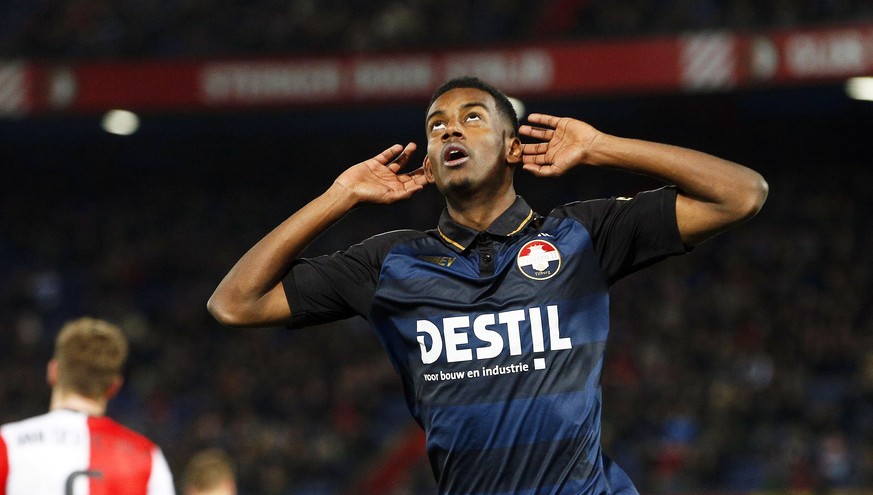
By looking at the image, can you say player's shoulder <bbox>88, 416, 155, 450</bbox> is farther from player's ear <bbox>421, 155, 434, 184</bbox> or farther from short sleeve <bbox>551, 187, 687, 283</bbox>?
short sleeve <bbox>551, 187, 687, 283</bbox>

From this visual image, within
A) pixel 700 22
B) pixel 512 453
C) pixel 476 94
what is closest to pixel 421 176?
pixel 476 94

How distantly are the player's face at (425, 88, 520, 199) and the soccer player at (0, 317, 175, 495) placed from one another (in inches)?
43.8

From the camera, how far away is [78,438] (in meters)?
3.65

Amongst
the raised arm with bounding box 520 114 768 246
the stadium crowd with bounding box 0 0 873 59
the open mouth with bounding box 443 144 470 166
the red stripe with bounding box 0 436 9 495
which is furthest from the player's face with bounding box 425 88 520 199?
the stadium crowd with bounding box 0 0 873 59

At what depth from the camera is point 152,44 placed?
51.2 ft

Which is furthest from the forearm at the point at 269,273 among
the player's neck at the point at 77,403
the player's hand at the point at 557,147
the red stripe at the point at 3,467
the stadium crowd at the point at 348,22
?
the stadium crowd at the point at 348,22

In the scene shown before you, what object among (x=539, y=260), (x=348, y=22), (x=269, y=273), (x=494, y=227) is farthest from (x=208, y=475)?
(x=348, y=22)

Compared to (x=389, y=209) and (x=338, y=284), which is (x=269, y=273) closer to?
(x=338, y=284)

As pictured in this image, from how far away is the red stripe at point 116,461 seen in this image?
368 centimetres

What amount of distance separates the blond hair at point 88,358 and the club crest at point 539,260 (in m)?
1.24

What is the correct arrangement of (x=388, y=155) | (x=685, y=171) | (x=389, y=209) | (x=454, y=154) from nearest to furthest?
1. (x=685, y=171)
2. (x=454, y=154)
3. (x=388, y=155)
4. (x=389, y=209)

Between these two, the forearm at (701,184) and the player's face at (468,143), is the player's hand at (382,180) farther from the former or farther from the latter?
the forearm at (701,184)

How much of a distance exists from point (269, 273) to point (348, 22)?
11.8m

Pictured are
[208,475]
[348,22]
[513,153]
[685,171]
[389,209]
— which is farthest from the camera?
[389,209]
